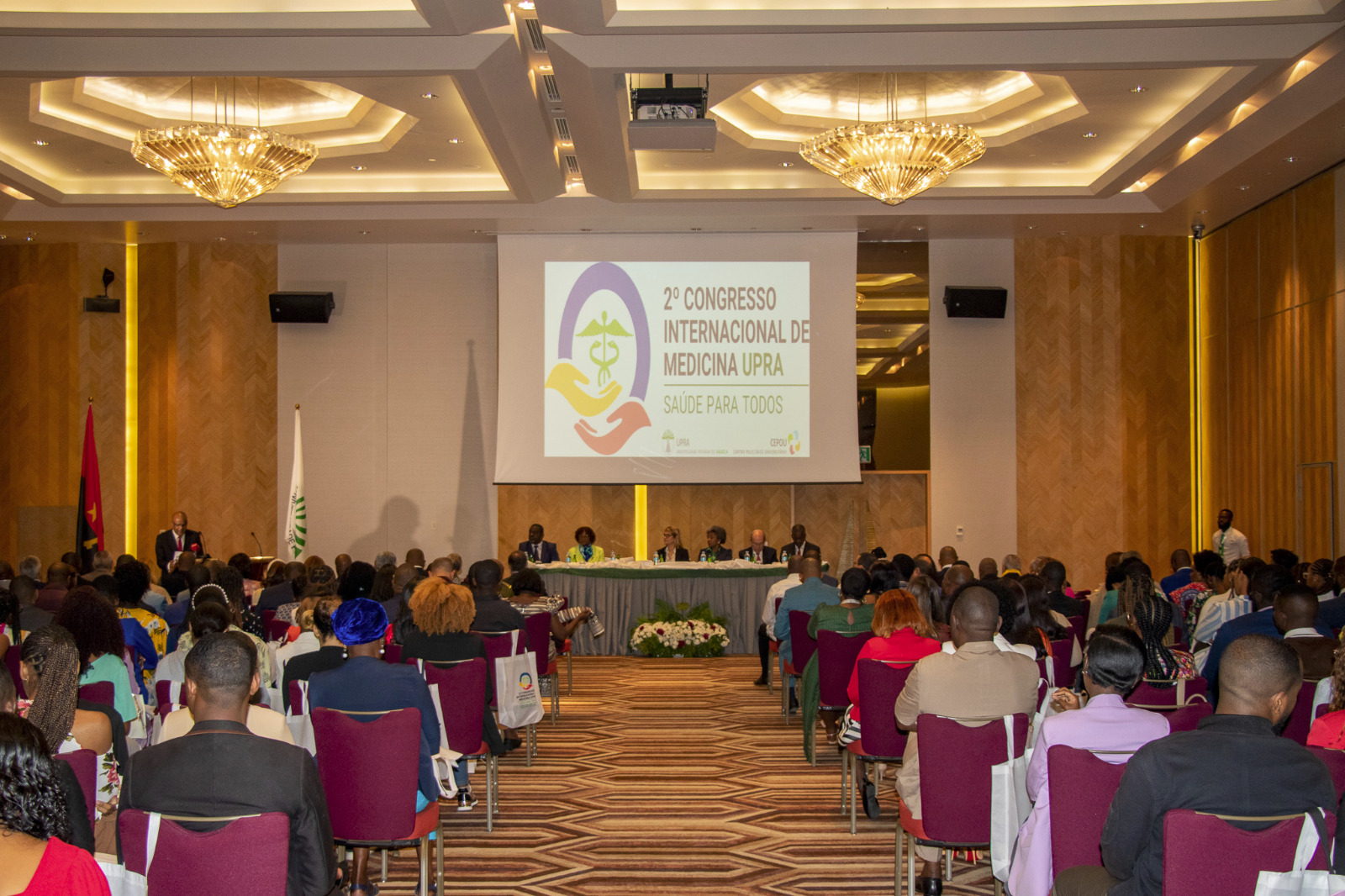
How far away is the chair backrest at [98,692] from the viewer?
414 cm

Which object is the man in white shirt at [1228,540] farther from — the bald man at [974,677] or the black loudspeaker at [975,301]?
the bald man at [974,677]

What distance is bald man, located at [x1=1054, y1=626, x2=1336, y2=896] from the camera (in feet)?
8.30

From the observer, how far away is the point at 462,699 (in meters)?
5.08

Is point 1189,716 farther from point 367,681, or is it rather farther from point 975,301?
point 975,301

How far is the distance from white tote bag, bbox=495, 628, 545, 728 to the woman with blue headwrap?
1.88 metres

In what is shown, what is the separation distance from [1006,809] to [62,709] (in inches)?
112

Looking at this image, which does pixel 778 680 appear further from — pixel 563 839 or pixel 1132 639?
pixel 1132 639

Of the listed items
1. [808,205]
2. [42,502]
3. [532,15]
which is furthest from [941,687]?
[42,502]

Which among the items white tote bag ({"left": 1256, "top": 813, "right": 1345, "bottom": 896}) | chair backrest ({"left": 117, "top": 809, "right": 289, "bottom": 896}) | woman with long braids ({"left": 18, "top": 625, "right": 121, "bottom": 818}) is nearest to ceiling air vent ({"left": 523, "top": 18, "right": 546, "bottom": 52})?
woman with long braids ({"left": 18, "top": 625, "right": 121, "bottom": 818})

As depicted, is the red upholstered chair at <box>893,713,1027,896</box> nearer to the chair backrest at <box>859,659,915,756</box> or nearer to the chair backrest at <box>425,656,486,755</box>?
the chair backrest at <box>859,659,915,756</box>

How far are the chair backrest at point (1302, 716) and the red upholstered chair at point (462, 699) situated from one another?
340 centimetres

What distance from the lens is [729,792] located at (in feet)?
20.0

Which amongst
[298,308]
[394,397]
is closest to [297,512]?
[394,397]

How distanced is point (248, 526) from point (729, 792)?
9.81 metres
